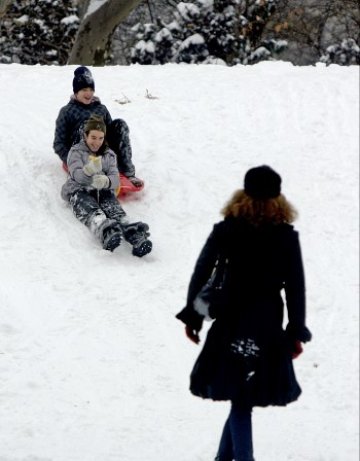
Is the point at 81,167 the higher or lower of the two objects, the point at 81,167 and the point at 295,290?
the higher

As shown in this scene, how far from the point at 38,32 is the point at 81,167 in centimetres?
1461

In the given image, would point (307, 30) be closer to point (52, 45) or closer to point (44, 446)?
point (52, 45)

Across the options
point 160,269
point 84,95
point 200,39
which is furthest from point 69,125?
point 200,39

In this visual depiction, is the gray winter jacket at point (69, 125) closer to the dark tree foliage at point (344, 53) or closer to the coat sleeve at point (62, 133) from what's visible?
the coat sleeve at point (62, 133)

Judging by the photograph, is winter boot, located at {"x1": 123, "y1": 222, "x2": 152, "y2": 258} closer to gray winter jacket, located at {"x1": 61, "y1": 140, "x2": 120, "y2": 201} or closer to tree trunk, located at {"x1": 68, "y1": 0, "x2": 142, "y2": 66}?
gray winter jacket, located at {"x1": 61, "y1": 140, "x2": 120, "y2": 201}

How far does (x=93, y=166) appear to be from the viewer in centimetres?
601

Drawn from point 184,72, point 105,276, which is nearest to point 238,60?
point 184,72

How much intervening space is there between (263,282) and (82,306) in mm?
2403

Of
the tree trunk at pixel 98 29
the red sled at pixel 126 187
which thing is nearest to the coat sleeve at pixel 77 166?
the red sled at pixel 126 187

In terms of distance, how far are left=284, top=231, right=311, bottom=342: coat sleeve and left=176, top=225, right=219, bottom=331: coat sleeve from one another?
0.31 m

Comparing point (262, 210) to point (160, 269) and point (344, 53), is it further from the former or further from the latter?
point (344, 53)

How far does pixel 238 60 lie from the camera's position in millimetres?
18609

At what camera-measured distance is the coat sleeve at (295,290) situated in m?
2.97

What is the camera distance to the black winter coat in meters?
2.96
